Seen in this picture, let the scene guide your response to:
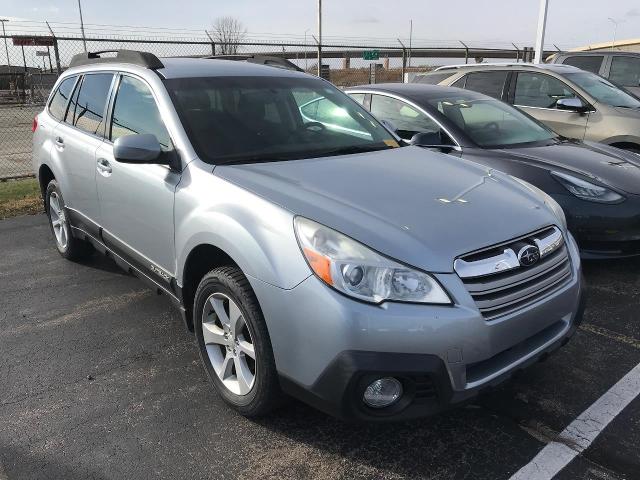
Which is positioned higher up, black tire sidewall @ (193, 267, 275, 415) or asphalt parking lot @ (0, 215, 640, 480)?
black tire sidewall @ (193, 267, 275, 415)

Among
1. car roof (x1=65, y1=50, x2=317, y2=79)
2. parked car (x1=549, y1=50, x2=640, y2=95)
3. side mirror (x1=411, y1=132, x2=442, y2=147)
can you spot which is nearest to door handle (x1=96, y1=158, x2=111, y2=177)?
car roof (x1=65, y1=50, x2=317, y2=79)

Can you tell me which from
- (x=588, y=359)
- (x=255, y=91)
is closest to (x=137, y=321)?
(x=255, y=91)

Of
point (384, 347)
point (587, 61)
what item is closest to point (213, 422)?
point (384, 347)

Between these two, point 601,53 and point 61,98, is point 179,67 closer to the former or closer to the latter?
point 61,98

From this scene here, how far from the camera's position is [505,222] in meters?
2.58

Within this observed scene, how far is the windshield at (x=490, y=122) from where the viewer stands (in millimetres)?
5195

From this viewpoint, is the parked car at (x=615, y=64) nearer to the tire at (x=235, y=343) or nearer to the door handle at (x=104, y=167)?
the door handle at (x=104, y=167)

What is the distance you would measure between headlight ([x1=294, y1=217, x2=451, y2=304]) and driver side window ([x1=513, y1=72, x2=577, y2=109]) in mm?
5476

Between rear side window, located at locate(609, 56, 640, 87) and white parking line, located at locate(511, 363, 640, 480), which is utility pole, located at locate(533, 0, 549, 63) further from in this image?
white parking line, located at locate(511, 363, 640, 480)

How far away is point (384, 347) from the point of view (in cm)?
214

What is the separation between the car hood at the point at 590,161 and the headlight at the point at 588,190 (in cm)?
10

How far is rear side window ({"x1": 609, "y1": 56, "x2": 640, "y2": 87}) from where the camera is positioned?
940cm

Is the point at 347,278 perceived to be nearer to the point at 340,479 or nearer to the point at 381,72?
the point at 340,479

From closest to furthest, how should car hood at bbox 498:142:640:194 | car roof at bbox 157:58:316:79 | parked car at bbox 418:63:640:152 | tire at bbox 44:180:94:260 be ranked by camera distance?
car roof at bbox 157:58:316:79, car hood at bbox 498:142:640:194, tire at bbox 44:180:94:260, parked car at bbox 418:63:640:152
